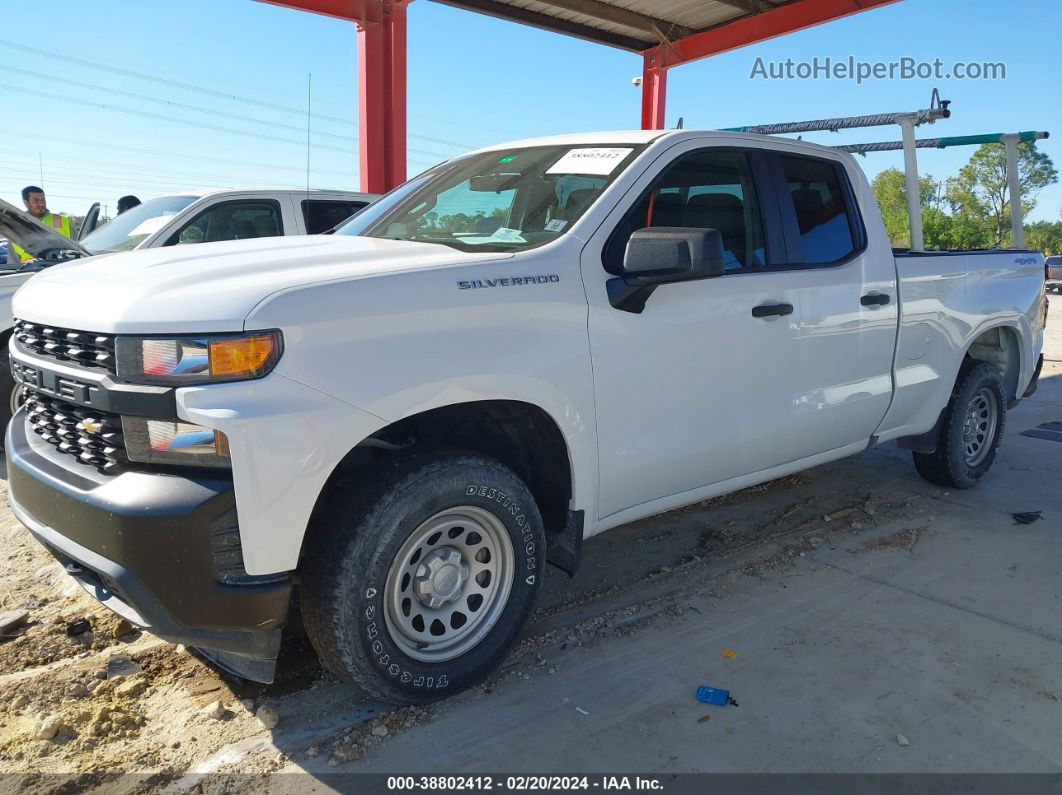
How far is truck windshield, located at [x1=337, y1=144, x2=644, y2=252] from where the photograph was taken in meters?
3.28

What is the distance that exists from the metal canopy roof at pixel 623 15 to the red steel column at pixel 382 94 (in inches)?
39.7

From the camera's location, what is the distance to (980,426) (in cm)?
550

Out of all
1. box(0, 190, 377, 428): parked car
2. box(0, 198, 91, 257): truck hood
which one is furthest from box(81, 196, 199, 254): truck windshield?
box(0, 198, 91, 257): truck hood

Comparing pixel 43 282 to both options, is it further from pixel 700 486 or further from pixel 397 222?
pixel 700 486

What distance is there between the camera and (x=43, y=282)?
9.71 ft

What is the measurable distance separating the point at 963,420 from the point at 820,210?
1866mm

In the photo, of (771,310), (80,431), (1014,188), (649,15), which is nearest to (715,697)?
(771,310)

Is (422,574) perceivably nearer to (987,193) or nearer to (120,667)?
(120,667)

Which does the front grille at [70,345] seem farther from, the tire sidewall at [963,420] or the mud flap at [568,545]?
the tire sidewall at [963,420]

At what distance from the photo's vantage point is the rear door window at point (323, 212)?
24.1 ft

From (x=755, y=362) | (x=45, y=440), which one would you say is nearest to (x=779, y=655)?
(x=755, y=362)

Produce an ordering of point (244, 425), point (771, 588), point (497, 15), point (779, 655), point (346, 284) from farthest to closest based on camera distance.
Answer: point (497, 15)
point (771, 588)
point (779, 655)
point (346, 284)
point (244, 425)

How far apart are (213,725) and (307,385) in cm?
125

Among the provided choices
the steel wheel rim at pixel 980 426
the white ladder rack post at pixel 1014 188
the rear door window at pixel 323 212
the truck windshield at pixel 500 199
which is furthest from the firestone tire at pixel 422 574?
the white ladder rack post at pixel 1014 188
